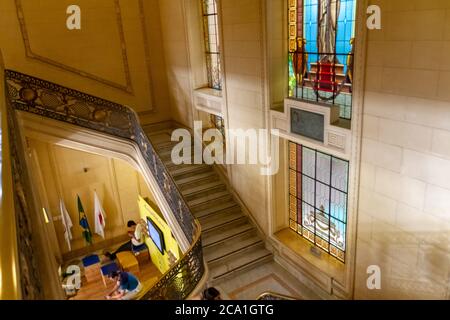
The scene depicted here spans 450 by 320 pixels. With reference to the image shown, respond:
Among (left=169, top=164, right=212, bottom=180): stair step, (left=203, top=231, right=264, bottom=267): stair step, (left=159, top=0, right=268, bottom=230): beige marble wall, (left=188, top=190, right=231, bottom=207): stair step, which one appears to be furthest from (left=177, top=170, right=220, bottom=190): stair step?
(left=203, top=231, right=264, bottom=267): stair step

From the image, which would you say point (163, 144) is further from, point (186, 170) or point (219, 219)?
point (219, 219)

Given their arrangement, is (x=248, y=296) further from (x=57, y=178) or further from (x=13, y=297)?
(x=57, y=178)

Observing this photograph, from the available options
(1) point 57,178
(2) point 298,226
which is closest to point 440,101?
(2) point 298,226

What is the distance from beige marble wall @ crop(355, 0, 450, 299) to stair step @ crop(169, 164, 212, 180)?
4042mm

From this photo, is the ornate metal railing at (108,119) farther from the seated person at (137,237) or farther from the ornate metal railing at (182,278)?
the seated person at (137,237)

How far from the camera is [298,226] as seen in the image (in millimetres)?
6926

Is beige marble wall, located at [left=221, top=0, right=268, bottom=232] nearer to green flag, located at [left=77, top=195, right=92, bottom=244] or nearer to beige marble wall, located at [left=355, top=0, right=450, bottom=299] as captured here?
beige marble wall, located at [left=355, top=0, right=450, bottom=299]

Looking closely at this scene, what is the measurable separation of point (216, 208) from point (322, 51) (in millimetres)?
3717

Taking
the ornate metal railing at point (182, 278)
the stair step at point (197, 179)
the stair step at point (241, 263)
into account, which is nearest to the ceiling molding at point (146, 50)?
the stair step at point (197, 179)

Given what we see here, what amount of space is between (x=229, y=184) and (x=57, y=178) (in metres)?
4.78

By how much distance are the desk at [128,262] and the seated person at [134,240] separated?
0.21 metres

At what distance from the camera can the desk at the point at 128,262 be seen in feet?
31.8

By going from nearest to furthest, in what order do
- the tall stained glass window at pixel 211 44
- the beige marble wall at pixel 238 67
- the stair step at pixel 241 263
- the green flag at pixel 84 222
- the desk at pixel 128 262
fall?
1. the beige marble wall at pixel 238 67
2. the stair step at pixel 241 263
3. the tall stained glass window at pixel 211 44
4. the desk at pixel 128 262
5. the green flag at pixel 84 222

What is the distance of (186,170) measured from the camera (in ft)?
26.7
